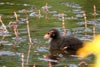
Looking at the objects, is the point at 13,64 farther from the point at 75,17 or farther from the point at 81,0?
the point at 81,0

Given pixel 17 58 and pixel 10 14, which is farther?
pixel 10 14

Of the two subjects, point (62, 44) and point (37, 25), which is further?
point (37, 25)

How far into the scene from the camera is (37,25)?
1252cm

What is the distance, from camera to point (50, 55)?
917 cm

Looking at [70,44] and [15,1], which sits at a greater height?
[15,1]

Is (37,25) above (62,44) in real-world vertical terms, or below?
above

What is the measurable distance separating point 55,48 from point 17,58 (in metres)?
1.93

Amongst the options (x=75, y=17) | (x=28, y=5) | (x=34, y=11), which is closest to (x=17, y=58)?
(x=75, y=17)

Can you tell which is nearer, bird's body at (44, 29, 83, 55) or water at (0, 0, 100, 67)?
water at (0, 0, 100, 67)

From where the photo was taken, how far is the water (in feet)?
28.0

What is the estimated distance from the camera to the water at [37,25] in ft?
28.0

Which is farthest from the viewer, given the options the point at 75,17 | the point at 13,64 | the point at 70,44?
the point at 75,17

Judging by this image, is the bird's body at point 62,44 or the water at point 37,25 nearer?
the water at point 37,25

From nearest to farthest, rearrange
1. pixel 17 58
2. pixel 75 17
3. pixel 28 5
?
pixel 17 58 < pixel 75 17 < pixel 28 5
